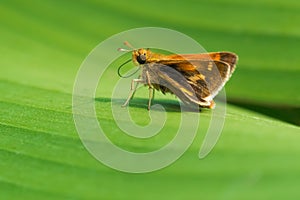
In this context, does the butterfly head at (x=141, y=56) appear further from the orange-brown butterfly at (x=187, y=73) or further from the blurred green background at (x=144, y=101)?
the blurred green background at (x=144, y=101)

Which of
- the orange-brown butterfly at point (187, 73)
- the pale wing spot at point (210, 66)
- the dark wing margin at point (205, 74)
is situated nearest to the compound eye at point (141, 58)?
the orange-brown butterfly at point (187, 73)

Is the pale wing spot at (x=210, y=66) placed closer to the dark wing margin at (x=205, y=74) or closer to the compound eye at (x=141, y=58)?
the dark wing margin at (x=205, y=74)

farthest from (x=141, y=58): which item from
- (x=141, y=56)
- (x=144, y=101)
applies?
(x=144, y=101)

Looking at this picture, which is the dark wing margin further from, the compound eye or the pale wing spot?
the compound eye

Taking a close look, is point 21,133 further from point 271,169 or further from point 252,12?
point 252,12

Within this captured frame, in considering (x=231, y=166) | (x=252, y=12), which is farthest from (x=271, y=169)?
(x=252, y=12)

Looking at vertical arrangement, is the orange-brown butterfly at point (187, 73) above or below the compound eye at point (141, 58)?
below

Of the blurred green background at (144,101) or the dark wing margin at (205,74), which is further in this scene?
the dark wing margin at (205,74)
